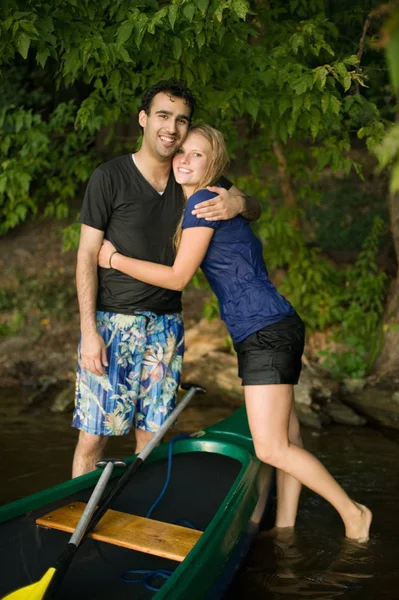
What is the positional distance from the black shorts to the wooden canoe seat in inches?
25.7

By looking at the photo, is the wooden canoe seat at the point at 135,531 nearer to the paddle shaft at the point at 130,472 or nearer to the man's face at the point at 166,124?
the paddle shaft at the point at 130,472

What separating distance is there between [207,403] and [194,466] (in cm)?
232

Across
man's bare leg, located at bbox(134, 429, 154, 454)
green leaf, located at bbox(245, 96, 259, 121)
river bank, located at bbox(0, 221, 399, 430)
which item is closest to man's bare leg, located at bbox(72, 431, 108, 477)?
man's bare leg, located at bbox(134, 429, 154, 454)

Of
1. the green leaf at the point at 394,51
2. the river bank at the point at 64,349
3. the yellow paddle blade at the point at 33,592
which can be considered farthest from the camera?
the river bank at the point at 64,349

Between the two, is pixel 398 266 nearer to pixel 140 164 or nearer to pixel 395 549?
pixel 395 549

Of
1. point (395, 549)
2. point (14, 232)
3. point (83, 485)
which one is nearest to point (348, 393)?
point (395, 549)

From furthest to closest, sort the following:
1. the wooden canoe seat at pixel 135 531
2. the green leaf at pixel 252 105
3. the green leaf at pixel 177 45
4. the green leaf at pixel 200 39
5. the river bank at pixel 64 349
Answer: the river bank at pixel 64 349, the green leaf at pixel 252 105, the green leaf at pixel 177 45, the green leaf at pixel 200 39, the wooden canoe seat at pixel 135 531

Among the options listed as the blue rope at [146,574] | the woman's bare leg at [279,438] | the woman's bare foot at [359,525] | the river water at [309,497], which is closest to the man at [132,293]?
the woman's bare leg at [279,438]

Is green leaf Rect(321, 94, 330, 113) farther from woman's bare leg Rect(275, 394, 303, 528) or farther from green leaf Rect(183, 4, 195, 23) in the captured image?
woman's bare leg Rect(275, 394, 303, 528)

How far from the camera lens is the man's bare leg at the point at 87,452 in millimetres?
3164

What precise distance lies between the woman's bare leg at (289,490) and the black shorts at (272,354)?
40 cm

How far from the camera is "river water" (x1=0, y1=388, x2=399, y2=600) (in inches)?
123

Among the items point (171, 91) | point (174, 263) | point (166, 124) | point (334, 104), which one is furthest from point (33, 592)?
point (334, 104)

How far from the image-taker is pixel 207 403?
5.78m
